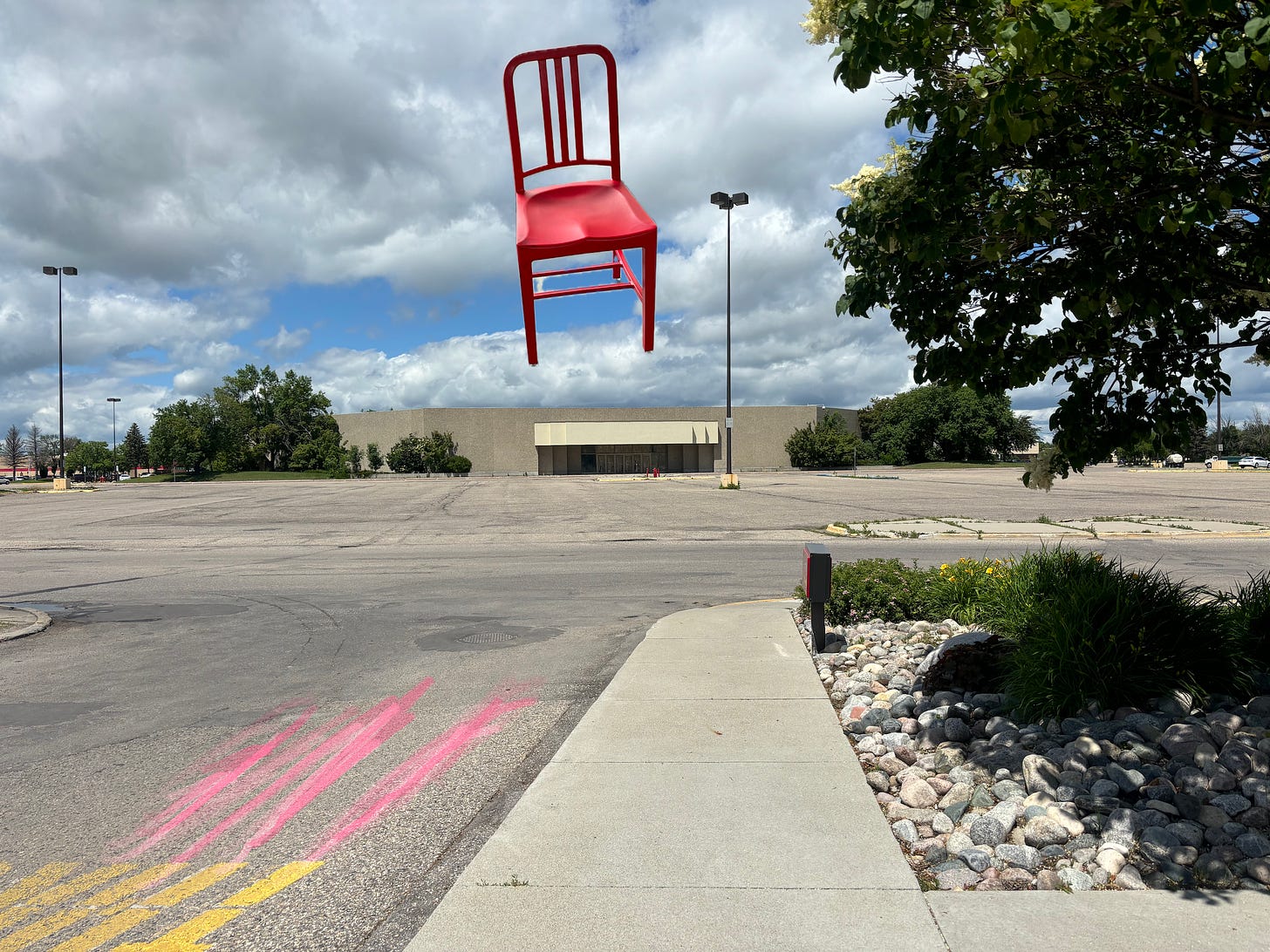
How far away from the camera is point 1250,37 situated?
8.59 feet

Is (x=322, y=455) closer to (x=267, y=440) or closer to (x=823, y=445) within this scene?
(x=267, y=440)

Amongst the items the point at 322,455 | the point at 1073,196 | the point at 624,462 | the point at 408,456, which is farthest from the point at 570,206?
the point at 322,455

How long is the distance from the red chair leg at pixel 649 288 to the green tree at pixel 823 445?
87290mm

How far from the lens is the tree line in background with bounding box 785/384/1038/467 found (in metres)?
91.9

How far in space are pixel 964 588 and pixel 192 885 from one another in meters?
6.90

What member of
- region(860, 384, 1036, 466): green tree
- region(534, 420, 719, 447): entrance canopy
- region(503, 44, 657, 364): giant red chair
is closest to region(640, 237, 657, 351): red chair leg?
region(503, 44, 657, 364): giant red chair

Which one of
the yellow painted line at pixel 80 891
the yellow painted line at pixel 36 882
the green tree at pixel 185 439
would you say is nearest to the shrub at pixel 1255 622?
the yellow painted line at pixel 80 891

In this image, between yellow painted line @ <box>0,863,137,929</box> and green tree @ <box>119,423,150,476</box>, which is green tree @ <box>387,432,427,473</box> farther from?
Answer: yellow painted line @ <box>0,863,137,929</box>

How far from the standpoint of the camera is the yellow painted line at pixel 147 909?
11.1ft

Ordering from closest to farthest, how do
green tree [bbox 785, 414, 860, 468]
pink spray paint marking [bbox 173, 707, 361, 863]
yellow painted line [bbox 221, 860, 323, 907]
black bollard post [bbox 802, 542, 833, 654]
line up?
1. yellow painted line [bbox 221, 860, 323, 907]
2. pink spray paint marking [bbox 173, 707, 361, 863]
3. black bollard post [bbox 802, 542, 833, 654]
4. green tree [bbox 785, 414, 860, 468]

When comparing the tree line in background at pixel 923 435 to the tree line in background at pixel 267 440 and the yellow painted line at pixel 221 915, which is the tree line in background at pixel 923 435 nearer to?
the tree line in background at pixel 267 440

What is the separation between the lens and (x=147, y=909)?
363cm

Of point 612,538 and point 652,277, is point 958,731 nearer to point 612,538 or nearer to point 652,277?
point 652,277

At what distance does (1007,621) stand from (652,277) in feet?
14.3
